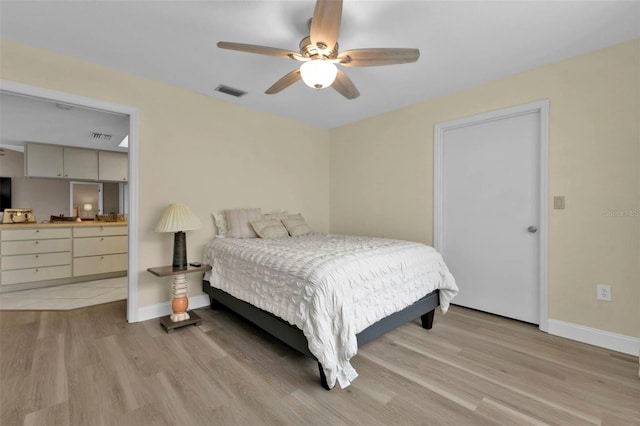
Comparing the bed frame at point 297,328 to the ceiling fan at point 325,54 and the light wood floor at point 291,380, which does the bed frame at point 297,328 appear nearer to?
the light wood floor at point 291,380

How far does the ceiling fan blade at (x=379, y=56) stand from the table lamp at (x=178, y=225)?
1914 millimetres

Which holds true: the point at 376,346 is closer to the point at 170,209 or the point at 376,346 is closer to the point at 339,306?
the point at 339,306

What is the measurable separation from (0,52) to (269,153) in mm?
2462

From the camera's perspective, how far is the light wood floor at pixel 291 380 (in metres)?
1.49

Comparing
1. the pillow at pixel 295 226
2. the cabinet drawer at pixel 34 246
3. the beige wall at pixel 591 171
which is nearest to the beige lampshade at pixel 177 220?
the pillow at pixel 295 226

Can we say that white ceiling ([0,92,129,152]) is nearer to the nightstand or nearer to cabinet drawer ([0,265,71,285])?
the nightstand

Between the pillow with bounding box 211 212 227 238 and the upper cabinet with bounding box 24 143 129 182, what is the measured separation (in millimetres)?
3030

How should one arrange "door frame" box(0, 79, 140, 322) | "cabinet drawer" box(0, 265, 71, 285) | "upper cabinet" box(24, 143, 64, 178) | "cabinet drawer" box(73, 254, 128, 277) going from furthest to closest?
1. "upper cabinet" box(24, 143, 64, 178)
2. "cabinet drawer" box(73, 254, 128, 277)
3. "cabinet drawer" box(0, 265, 71, 285)
4. "door frame" box(0, 79, 140, 322)

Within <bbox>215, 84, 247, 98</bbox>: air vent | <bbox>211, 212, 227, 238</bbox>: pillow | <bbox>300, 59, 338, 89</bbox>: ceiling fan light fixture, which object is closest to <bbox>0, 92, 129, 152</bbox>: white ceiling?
<bbox>215, 84, 247, 98</bbox>: air vent

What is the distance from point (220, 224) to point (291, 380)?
6.53ft

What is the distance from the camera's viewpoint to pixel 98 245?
14.2 feet

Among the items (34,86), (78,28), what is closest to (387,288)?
(78,28)

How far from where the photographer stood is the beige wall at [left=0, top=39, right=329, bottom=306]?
2.42 meters

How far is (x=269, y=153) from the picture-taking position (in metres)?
3.81
